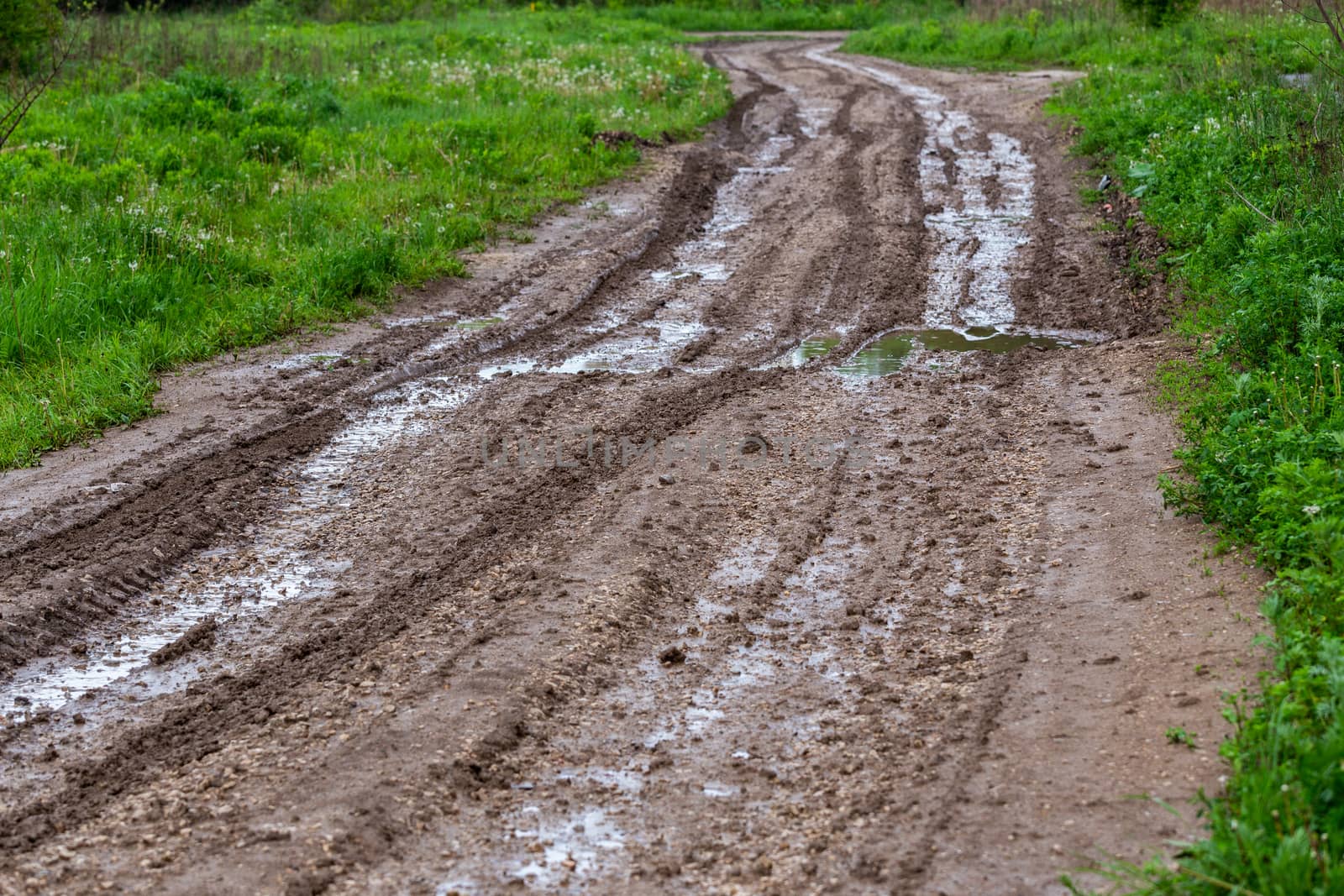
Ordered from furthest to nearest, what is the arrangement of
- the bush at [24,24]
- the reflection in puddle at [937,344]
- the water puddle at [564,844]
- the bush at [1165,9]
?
the bush at [1165,9], the bush at [24,24], the reflection in puddle at [937,344], the water puddle at [564,844]

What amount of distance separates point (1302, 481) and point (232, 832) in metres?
4.36

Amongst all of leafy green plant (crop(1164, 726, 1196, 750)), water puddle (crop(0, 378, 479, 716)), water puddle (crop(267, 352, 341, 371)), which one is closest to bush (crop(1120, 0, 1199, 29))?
water puddle (crop(267, 352, 341, 371))

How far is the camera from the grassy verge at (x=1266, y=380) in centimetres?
361

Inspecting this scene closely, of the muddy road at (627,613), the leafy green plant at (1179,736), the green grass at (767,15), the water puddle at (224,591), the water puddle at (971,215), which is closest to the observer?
the muddy road at (627,613)

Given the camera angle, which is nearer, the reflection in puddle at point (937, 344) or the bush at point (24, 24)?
the reflection in puddle at point (937, 344)

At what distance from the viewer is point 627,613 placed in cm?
557

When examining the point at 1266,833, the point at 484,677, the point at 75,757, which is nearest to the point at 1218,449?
the point at 1266,833

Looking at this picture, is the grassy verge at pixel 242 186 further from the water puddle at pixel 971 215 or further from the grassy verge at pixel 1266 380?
the grassy verge at pixel 1266 380

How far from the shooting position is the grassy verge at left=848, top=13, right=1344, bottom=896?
361 centimetres

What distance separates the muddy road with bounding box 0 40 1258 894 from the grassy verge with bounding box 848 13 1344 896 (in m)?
0.26

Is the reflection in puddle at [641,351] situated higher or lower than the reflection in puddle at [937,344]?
higher

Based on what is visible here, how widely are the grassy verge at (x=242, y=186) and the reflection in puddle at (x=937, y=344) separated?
14.0ft

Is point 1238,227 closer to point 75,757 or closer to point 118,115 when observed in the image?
point 75,757

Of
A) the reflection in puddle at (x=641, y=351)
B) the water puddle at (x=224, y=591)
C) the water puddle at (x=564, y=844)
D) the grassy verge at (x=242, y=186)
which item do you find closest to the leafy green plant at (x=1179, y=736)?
the water puddle at (x=564, y=844)
